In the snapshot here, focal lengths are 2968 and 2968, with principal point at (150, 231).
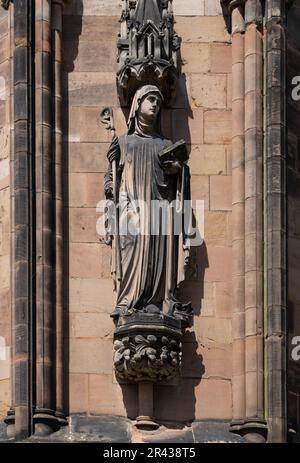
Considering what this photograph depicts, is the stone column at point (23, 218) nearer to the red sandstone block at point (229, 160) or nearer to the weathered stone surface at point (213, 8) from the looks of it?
the weathered stone surface at point (213, 8)

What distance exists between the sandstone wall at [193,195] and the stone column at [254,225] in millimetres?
300

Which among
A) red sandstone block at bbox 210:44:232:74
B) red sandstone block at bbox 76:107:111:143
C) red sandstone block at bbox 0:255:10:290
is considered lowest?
red sandstone block at bbox 0:255:10:290

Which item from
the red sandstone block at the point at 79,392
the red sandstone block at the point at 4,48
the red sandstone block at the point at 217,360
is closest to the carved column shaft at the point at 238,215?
the red sandstone block at the point at 217,360

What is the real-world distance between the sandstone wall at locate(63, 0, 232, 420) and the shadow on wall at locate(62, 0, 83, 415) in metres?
0.01

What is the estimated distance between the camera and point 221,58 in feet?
111

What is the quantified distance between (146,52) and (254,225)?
91.8 inches

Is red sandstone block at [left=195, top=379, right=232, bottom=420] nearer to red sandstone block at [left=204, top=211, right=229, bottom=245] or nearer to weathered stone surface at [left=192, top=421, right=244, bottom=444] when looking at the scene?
weathered stone surface at [left=192, top=421, right=244, bottom=444]

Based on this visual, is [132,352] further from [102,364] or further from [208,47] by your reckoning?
[208,47]

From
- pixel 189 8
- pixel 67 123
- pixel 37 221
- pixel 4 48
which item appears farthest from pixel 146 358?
pixel 189 8

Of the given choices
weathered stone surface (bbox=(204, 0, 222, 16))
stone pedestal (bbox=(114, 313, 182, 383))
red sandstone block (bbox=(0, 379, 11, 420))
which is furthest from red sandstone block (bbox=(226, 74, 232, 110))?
red sandstone block (bbox=(0, 379, 11, 420))

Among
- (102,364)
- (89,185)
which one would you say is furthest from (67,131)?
(102,364)

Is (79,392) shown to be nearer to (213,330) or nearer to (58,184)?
(213,330)

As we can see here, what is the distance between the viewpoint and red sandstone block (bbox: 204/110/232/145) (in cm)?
3359

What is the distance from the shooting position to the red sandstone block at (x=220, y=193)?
3334cm
